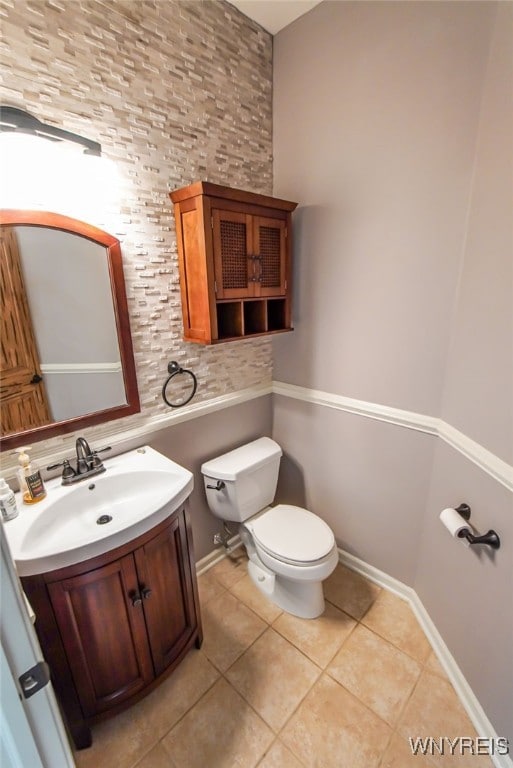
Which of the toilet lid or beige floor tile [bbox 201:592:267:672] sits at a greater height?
the toilet lid

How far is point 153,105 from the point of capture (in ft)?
4.26

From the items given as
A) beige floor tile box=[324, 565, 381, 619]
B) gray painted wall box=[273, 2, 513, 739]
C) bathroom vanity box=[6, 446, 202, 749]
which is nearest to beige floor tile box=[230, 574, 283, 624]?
beige floor tile box=[324, 565, 381, 619]

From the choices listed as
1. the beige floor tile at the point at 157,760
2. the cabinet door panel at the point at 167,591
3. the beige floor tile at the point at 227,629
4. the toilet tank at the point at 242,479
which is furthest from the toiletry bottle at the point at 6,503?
the beige floor tile at the point at 227,629

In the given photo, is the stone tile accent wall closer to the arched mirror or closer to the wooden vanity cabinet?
the arched mirror

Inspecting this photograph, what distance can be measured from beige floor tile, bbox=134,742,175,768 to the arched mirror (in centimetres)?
117

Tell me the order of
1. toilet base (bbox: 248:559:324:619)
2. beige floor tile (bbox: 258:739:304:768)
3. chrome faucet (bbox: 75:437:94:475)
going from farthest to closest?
toilet base (bbox: 248:559:324:619) < chrome faucet (bbox: 75:437:94:475) < beige floor tile (bbox: 258:739:304:768)

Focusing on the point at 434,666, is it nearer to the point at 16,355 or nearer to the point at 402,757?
the point at 402,757

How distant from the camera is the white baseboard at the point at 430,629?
1.18 meters

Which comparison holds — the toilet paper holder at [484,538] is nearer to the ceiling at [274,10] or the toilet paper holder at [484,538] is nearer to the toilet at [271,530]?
the toilet at [271,530]

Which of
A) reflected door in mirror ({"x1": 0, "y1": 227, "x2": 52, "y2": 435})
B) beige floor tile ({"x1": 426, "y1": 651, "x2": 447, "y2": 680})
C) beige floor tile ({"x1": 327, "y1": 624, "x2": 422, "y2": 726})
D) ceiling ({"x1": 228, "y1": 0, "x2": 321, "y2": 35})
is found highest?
ceiling ({"x1": 228, "y1": 0, "x2": 321, "y2": 35})

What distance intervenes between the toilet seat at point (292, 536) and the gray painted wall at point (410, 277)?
283 millimetres

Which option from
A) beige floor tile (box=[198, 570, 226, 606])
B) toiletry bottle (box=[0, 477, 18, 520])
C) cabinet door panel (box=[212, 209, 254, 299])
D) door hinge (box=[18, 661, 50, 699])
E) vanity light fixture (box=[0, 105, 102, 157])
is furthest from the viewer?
beige floor tile (box=[198, 570, 226, 606])

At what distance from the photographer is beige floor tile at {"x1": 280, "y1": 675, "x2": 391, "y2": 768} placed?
1151 mm

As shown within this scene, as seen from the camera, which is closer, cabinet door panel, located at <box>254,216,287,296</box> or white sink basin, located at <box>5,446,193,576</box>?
white sink basin, located at <box>5,446,193,576</box>
